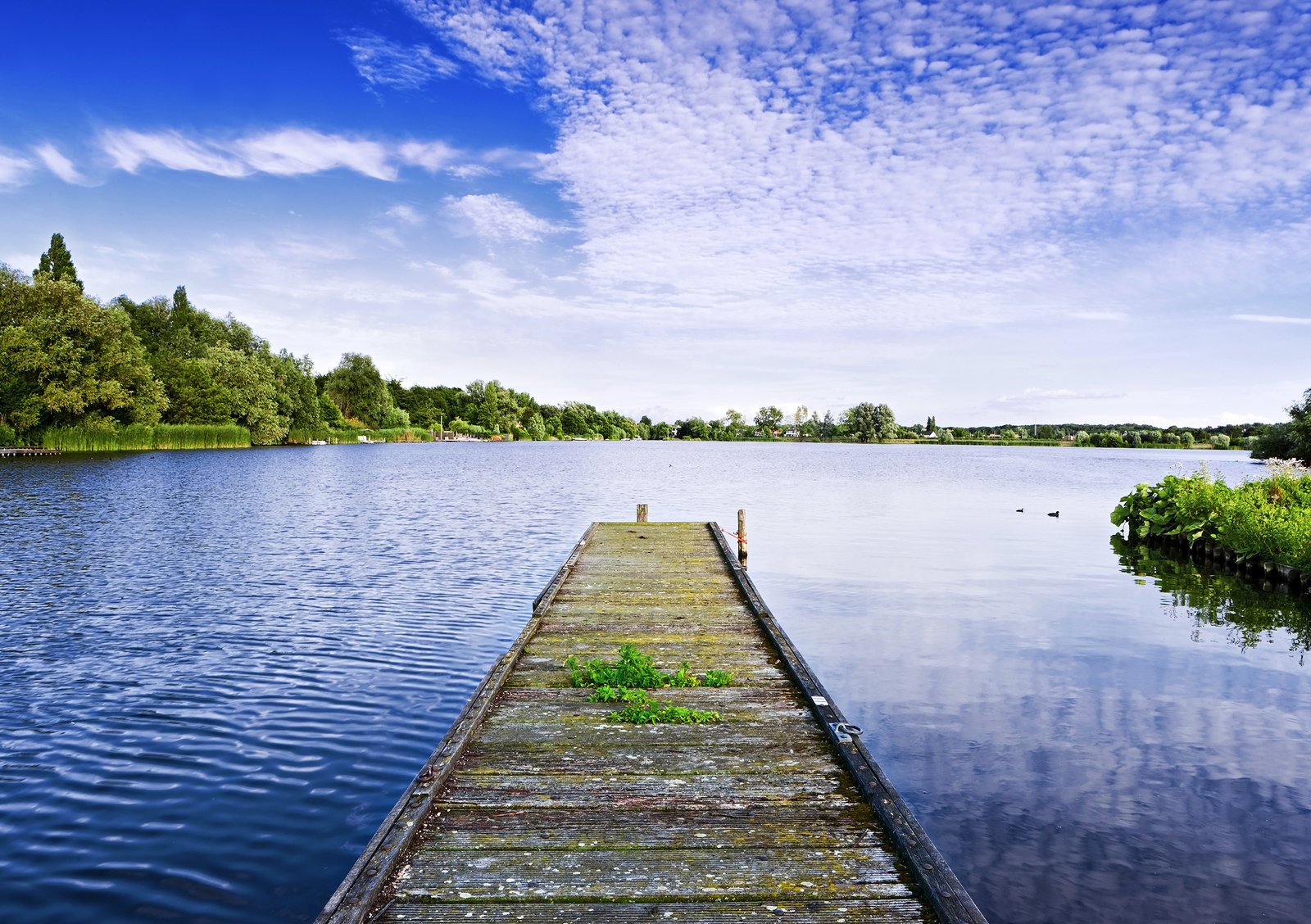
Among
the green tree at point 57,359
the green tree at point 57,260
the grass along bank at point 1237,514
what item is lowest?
Result: the grass along bank at point 1237,514

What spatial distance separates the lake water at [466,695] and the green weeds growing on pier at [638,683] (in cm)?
190

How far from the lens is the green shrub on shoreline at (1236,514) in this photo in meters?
18.0

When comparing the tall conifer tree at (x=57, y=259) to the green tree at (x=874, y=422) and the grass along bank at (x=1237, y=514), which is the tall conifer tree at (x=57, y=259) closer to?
the grass along bank at (x=1237, y=514)

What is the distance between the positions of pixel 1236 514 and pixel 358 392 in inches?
5296

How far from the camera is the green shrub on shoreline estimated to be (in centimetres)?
1803

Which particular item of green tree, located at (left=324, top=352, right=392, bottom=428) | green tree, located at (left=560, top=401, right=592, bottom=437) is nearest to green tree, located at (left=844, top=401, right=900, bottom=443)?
green tree, located at (left=560, top=401, right=592, bottom=437)

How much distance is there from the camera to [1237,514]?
20.5 metres

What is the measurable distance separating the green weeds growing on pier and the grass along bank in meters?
16.9

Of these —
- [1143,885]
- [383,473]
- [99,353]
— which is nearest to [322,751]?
[1143,885]

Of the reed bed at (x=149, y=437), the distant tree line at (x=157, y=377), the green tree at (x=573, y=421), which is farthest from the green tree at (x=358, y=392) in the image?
the green tree at (x=573, y=421)

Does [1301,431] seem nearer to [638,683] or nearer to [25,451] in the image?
[638,683]

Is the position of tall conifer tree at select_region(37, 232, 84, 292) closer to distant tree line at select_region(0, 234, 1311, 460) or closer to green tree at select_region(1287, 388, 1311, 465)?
distant tree line at select_region(0, 234, 1311, 460)

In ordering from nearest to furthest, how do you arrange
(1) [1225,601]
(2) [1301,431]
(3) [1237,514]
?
(1) [1225,601] → (3) [1237,514] → (2) [1301,431]

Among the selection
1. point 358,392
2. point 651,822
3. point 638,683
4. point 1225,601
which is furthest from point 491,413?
point 651,822
